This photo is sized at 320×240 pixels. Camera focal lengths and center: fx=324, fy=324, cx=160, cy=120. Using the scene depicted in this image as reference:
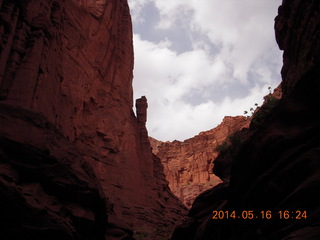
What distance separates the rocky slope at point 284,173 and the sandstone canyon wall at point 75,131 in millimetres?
5657

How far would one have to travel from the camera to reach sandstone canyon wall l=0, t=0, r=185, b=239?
10523mm

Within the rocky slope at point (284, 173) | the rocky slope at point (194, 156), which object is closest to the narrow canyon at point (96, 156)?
the rocky slope at point (284, 173)

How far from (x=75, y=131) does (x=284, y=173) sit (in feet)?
78.1

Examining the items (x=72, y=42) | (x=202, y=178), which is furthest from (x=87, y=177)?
(x=202, y=178)

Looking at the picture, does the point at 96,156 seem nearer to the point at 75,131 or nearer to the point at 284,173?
the point at 75,131

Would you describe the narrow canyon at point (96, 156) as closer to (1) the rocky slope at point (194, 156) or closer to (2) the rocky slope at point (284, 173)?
(2) the rocky slope at point (284, 173)

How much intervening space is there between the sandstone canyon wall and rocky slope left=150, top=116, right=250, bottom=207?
4342 cm

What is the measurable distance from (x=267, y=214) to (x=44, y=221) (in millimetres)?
6823

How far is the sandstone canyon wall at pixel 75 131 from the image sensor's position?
34.5 feet

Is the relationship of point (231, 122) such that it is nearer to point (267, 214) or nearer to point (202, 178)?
point (202, 178)

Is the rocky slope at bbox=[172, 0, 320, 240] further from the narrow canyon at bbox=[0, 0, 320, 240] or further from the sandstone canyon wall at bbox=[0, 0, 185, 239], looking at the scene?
the sandstone canyon wall at bbox=[0, 0, 185, 239]

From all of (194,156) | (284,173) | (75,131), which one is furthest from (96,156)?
(194,156)

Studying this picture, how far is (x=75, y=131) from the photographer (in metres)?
30.5

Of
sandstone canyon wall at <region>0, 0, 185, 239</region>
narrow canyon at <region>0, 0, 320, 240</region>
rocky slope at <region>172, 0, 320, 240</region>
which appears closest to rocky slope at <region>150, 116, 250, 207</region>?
sandstone canyon wall at <region>0, 0, 185, 239</region>
